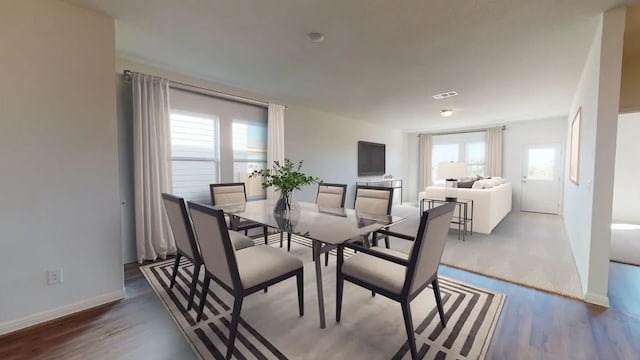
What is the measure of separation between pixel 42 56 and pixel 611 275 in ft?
18.4

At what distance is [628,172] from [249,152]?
7.46 metres

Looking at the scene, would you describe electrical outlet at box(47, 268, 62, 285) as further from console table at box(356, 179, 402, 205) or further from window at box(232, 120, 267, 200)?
console table at box(356, 179, 402, 205)

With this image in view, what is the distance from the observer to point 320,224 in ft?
7.34

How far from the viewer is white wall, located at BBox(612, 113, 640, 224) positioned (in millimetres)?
5055

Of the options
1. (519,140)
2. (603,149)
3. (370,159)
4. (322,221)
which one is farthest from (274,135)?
(519,140)

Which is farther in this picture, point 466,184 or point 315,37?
point 466,184

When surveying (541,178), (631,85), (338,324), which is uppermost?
(631,85)

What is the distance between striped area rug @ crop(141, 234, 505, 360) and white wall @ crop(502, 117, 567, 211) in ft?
18.6

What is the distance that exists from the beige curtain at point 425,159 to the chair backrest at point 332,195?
18.9 ft

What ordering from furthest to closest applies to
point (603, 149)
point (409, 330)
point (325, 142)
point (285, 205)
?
point (325, 142) → point (285, 205) → point (603, 149) → point (409, 330)

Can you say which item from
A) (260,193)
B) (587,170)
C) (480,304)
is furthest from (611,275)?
(260,193)

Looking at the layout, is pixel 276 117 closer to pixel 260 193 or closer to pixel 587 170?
pixel 260 193

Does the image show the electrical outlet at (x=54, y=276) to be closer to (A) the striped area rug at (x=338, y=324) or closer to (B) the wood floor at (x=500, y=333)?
(B) the wood floor at (x=500, y=333)

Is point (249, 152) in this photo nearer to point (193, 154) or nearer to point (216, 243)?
point (193, 154)
